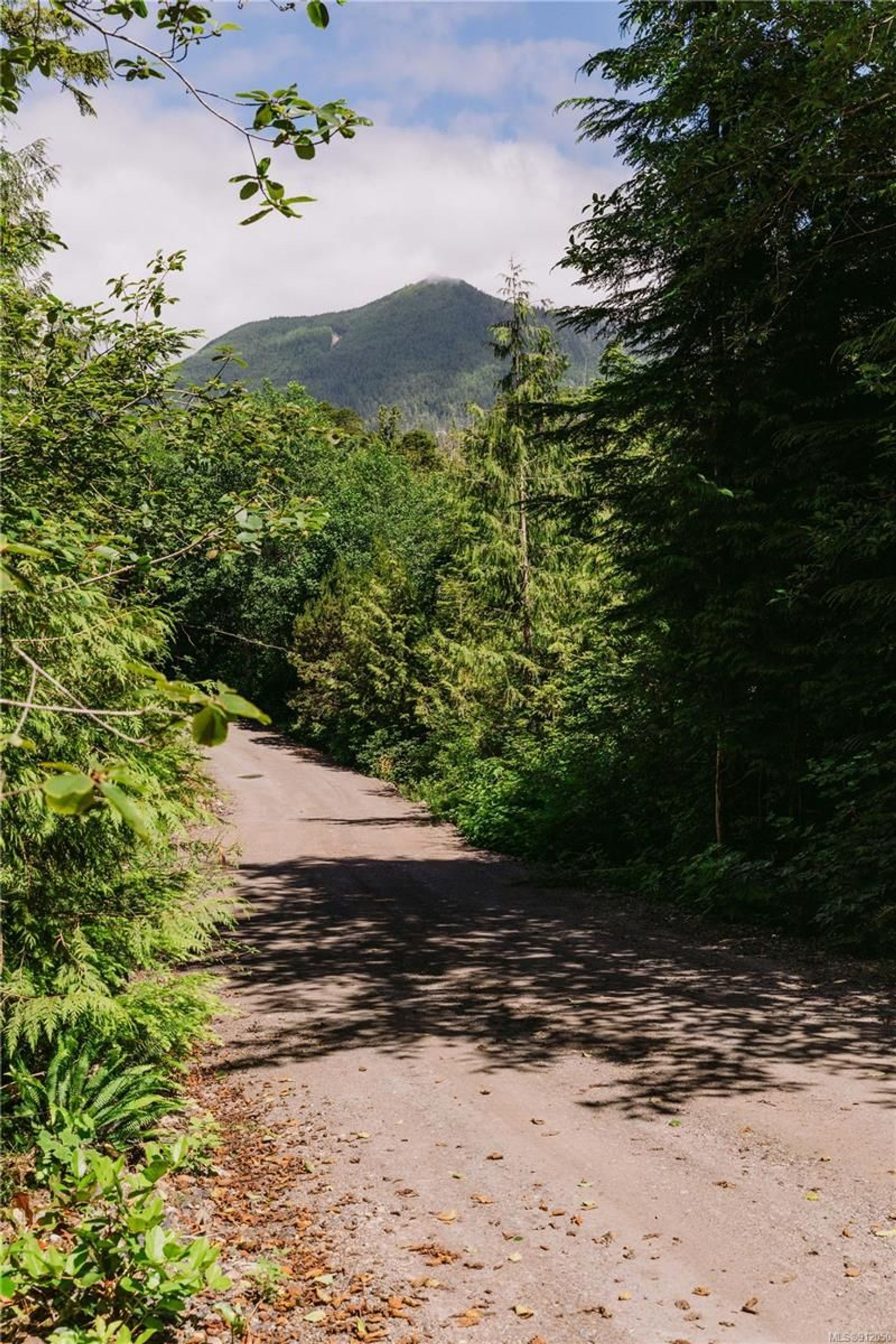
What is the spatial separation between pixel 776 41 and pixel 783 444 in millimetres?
4231

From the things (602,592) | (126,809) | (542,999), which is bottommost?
(542,999)

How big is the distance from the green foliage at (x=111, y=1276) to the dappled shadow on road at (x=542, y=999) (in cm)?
302

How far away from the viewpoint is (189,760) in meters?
6.46

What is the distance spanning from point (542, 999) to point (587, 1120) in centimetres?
249

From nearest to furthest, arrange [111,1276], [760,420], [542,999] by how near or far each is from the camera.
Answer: [111,1276], [542,999], [760,420]

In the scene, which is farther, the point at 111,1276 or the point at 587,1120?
the point at 587,1120

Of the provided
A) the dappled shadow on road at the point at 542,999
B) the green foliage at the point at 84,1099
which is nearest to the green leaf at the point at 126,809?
the green foliage at the point at 84,1099

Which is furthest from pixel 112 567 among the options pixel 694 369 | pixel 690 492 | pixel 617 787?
pixel 617 787

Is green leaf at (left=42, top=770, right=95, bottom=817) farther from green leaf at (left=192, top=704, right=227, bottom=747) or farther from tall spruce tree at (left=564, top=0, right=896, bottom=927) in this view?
tall spruce tree at (left=564, top=0, right=896, bottom=927)

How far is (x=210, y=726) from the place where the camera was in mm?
1784

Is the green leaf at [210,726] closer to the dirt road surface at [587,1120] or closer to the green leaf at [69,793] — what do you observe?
the green leaf at [69,793]

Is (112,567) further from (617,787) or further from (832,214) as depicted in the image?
(617,787)

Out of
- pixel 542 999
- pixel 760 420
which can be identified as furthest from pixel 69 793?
pixel 760 420

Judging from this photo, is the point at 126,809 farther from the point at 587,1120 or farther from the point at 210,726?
the point at 587,1120
